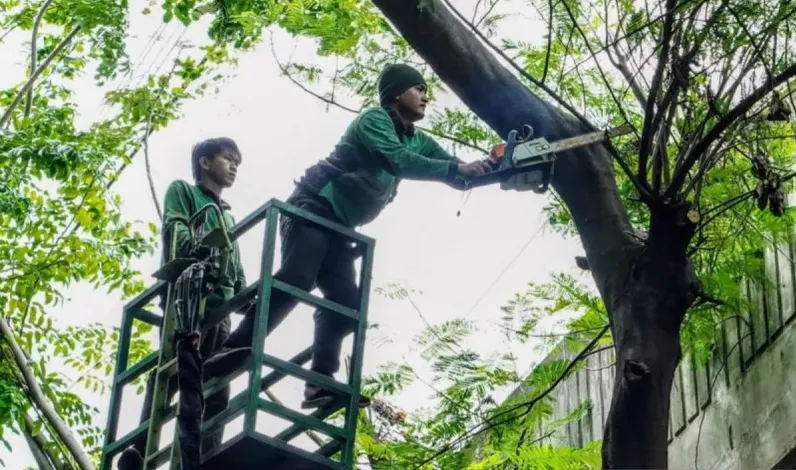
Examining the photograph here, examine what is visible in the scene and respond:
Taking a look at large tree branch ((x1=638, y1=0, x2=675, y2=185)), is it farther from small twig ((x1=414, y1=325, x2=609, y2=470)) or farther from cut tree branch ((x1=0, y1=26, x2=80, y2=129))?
cut tree branch ((x1=0, y1=26, x2=80, y2=129))

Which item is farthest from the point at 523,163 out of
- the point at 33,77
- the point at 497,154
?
the point at 33,77

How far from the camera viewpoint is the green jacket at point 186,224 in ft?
25.3

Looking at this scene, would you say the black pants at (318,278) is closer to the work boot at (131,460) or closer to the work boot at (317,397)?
the work boot at (317,397)

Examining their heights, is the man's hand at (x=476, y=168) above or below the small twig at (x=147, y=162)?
below

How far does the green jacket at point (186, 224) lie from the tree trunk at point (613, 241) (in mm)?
1408

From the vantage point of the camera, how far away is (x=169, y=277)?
7648mm

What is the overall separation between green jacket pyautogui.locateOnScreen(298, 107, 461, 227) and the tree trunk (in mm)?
433

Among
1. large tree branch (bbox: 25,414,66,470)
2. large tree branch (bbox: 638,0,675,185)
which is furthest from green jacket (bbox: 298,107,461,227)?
large tree branch (bbox: 25,414,66,470)

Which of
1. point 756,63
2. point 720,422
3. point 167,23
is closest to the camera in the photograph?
point 756,63

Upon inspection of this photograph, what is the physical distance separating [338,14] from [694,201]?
2851 millimetres

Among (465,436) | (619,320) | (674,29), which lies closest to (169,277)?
(465,436)

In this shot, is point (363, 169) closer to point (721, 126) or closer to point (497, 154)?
point (497, 154)

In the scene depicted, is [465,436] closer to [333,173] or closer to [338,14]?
[333,173]

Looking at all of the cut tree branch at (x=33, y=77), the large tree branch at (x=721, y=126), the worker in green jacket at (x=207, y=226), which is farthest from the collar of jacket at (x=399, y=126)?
the cut tree branch at (x=33, y=77)
